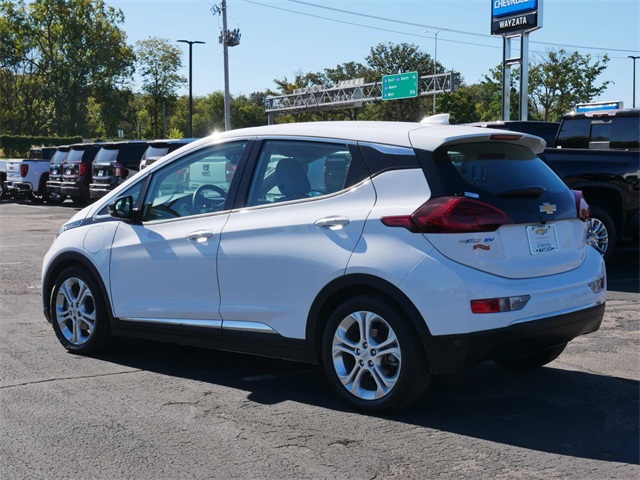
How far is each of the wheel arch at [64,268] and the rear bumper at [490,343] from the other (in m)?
2.74

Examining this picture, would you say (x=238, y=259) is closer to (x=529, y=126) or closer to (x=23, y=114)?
(x=529, y=126)

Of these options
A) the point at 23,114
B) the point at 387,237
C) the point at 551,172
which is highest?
the point at 23,114

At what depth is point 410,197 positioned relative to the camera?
4.65m

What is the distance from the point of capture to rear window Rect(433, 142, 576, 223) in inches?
182

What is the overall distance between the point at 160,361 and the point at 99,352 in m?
0.49

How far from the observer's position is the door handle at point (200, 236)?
A: 5477 millimetres

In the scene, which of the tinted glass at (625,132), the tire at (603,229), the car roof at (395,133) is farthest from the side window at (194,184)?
the tinted glass at (625,132)

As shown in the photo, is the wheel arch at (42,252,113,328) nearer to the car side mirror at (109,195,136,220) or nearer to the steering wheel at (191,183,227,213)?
the car side mirror at (109,195,136,220)

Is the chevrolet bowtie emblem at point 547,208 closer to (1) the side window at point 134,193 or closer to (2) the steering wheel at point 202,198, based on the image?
(2) the steering wheel at point 202,198

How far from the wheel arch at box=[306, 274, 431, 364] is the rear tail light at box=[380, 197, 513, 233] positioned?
0.37 metres

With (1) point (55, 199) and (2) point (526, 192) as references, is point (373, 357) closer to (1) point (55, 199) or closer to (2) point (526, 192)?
(2) point (526, 192)

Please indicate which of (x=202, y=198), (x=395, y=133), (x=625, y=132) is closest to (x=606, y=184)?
(x=625, y=132)

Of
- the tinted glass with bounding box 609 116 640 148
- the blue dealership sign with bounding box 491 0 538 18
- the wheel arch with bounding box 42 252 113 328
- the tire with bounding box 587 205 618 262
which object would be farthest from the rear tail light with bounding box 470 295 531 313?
the blue dealership sign with bounding box 491 0 538 18

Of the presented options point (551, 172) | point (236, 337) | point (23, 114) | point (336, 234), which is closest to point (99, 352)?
point (236, 337)
